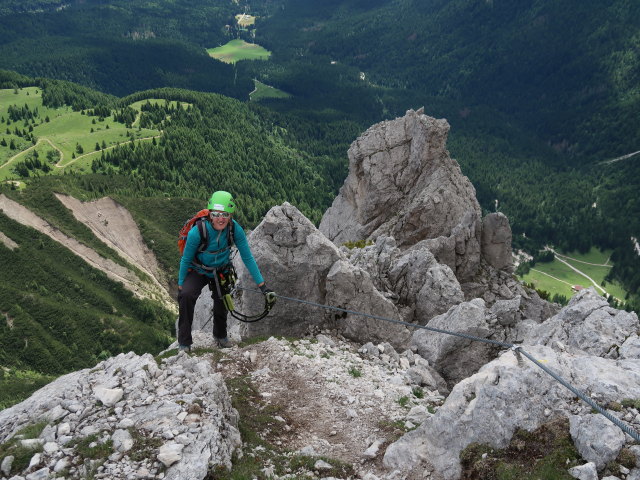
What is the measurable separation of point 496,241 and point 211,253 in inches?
1766

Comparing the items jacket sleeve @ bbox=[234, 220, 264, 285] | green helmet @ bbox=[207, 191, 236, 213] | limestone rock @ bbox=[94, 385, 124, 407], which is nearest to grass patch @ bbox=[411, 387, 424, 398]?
jacket sleeve @ bbox=[234, 220, 264, 285]

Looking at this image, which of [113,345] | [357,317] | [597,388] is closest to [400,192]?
[357,317]

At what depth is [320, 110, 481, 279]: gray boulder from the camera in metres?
60.6

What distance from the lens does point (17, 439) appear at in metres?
11.9

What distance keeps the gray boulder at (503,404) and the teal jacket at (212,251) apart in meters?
8.56

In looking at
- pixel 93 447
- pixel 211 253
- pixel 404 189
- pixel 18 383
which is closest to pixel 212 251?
pixel 211 253

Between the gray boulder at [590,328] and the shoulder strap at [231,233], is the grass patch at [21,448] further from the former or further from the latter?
the gray boulder at [590,328]

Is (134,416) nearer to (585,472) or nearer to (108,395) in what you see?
(108,395)

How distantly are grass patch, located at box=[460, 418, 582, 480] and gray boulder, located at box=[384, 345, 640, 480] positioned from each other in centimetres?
28

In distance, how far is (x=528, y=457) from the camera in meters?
11.5

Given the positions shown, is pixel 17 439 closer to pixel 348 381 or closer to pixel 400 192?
pixel 348 381

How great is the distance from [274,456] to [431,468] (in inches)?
178

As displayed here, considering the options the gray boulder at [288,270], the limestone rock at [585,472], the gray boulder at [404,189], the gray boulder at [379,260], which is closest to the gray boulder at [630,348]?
the limestone rock at [585,472]

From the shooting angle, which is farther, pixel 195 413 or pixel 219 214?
pixel 219 214
